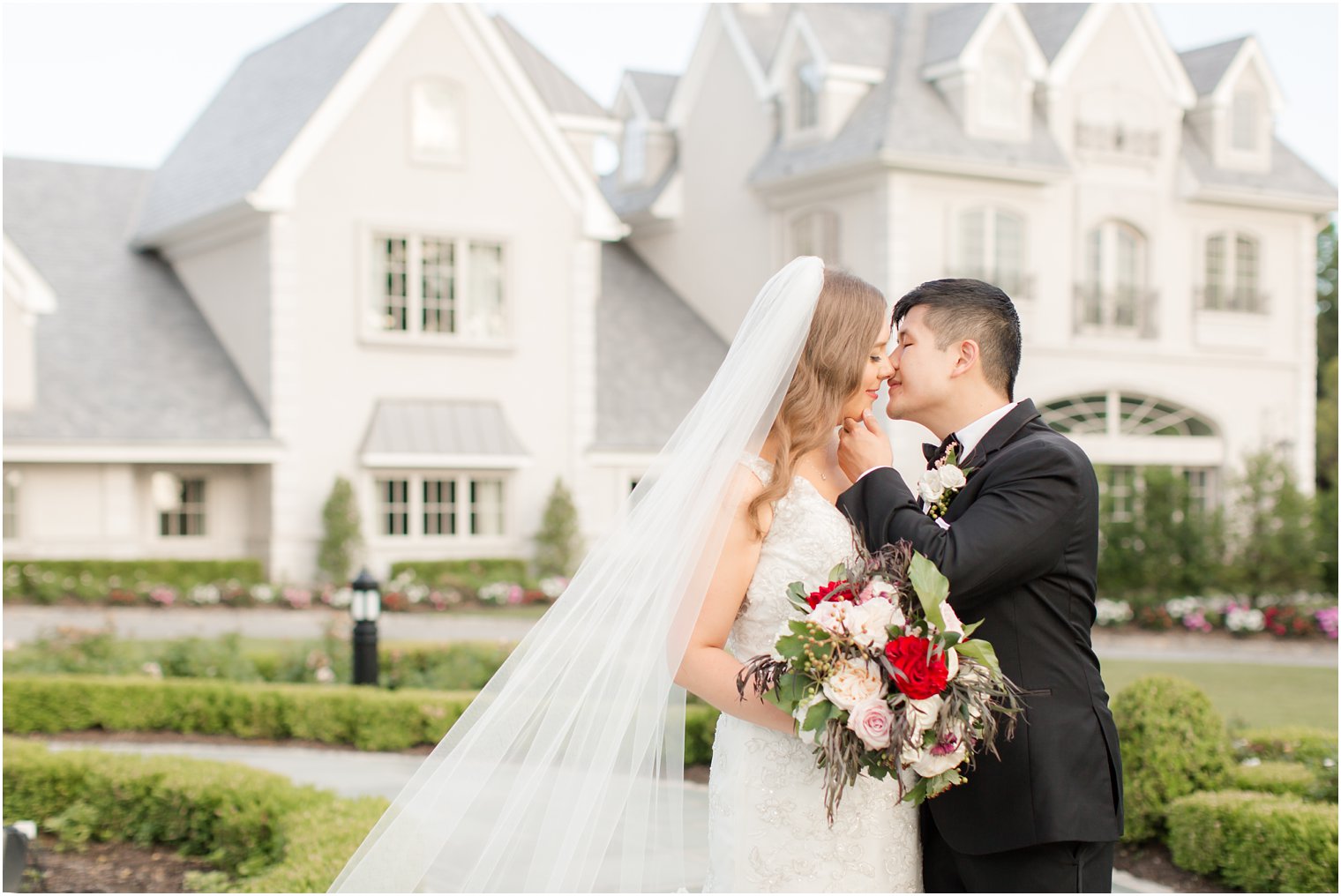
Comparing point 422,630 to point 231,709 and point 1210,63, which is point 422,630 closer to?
point 231,709

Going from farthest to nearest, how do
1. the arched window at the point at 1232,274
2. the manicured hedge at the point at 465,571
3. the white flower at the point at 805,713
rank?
the arched window at the point at 1232,274, the manicured hedge at the point at 465,571, the white flower at the point at 805,713

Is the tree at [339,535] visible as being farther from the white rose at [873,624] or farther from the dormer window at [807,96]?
the white rose at [873,624]

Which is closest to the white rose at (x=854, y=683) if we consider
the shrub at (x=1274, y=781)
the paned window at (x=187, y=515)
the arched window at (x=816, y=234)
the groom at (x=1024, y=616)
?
the groom at (x=1024, y=616)

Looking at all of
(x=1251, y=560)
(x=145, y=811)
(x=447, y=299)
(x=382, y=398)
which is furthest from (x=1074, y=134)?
(x=145, y=811)

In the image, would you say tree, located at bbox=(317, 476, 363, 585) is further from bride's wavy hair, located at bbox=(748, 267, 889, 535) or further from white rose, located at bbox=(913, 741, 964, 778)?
white rose, located at bbox=(913, 741, 964, 778)

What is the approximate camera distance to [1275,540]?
2144cm

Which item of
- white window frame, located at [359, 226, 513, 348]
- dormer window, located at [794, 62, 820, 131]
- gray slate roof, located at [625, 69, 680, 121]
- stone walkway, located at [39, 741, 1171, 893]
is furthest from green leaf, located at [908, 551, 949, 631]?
gray slate roof, located at [625, 69, 680, 121]

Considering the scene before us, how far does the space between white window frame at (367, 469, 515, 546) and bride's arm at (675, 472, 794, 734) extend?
62.6 feet

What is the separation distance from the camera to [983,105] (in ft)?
81.5

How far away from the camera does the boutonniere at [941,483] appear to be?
3789 millimetres

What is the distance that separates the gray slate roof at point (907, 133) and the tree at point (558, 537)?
7.56 m

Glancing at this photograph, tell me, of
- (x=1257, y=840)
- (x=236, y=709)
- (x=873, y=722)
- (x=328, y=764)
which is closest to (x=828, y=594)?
(x=873, y=722)

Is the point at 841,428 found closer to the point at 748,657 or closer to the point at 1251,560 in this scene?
the point at 748,657

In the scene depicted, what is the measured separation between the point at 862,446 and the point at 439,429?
63.5 ft
